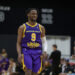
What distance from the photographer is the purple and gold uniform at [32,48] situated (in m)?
5.78

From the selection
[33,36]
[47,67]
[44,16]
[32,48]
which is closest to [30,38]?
[33,36]

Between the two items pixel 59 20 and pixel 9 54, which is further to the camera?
pixel 9 54

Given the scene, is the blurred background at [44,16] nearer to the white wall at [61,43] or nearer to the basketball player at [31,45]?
the white wall at [61,43]

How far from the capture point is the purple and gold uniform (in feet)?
19.0

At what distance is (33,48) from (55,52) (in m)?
5.46

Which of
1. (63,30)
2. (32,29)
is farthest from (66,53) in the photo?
(32,29)

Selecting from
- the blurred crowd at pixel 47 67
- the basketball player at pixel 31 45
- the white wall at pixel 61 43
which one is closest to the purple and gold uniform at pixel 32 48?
the basketball player at pixel 31 45

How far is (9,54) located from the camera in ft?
62.3

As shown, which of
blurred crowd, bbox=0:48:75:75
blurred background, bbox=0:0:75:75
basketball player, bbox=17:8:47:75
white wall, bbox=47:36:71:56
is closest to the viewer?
basketball player, bbox=17:8:47:75

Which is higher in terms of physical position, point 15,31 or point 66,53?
point 15,31

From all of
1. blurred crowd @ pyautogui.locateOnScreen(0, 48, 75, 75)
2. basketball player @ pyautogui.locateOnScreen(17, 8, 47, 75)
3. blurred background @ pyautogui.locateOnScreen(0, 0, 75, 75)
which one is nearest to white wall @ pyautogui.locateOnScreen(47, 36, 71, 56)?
blurred background @ pyautogui.locateOnScreen(0, 0, 75, 75)

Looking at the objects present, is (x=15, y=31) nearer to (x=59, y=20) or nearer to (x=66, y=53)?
(x=59, y=20)

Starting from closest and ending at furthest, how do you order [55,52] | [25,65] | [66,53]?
1. [25,65]
2. [55,52]
3. [66,53]

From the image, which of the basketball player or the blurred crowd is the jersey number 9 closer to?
the basketball player
